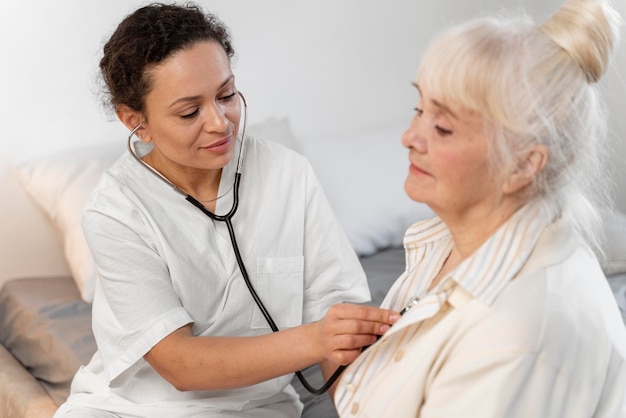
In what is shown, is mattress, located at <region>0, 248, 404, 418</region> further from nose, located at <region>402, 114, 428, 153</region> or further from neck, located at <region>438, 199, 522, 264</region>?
nose, located at <region>402, 114, 428, 153</region>

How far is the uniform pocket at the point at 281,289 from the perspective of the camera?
→ 1.76m

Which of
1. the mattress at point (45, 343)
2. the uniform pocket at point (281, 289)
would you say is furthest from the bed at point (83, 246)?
the uniform pocket at point (281, 289)

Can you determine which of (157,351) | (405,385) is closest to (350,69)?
(157,351)

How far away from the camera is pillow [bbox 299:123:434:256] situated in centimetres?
288

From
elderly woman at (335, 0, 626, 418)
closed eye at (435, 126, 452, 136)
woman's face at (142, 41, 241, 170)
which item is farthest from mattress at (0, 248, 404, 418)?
closed eye at (435, 126, 452, 136)

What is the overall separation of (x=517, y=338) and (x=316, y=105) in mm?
2144

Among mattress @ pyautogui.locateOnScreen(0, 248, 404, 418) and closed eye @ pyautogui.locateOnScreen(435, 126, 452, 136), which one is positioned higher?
closed eye @ pyautogui.locateOnScreen(435, 126, 452, 136)

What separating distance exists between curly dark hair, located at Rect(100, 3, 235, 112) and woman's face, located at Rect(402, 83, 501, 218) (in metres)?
0.58

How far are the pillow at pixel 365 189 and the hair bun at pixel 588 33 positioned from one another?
1682 mm

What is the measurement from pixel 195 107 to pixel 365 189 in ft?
4.40

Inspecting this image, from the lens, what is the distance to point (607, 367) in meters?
1.20

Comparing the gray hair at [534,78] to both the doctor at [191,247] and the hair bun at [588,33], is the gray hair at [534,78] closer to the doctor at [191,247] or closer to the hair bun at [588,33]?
the hair bun at [588,33]

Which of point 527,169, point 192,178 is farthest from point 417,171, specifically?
point 192,178

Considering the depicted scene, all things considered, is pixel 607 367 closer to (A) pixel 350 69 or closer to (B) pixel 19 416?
(B) pixel 19 416
